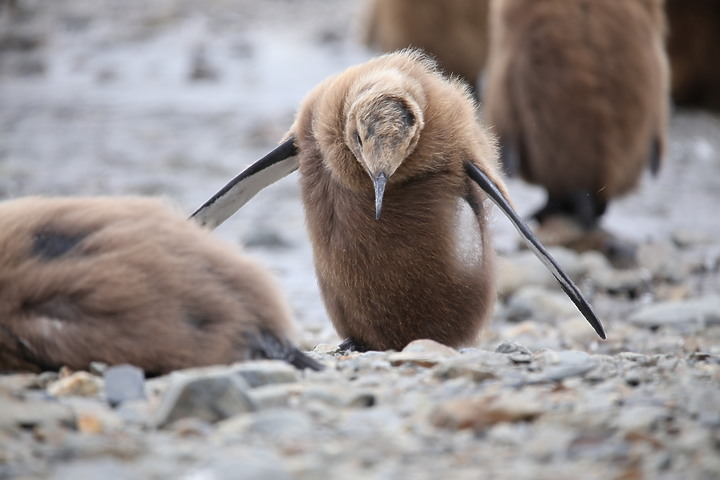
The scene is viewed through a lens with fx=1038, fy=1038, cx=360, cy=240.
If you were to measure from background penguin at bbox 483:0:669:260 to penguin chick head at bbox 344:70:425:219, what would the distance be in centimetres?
288

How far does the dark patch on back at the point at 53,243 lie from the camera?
2.32 meters

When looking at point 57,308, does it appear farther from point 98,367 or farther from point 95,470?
point 95,470

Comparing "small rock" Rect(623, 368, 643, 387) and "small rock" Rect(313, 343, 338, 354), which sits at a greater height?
"small rock" Rect(623, 368, 643, 387)

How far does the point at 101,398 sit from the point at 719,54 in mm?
8265

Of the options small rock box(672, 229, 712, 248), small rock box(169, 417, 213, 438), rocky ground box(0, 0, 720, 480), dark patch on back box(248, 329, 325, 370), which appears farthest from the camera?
small rock box(672, 229, 712, 248)

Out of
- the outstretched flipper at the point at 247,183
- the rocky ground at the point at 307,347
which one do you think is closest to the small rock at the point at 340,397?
the rocky ground at the point at 307,347

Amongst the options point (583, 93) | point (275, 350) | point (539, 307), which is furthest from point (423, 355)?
point (583, 93)

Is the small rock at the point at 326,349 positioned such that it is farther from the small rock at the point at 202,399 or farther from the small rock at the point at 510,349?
the small rock at the point at 202,399

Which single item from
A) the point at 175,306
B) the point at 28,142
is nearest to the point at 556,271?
the point at 175,306

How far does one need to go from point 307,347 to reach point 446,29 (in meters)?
5.78

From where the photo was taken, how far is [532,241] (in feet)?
10.4

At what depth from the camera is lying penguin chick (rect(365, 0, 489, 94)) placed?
30.4 ft

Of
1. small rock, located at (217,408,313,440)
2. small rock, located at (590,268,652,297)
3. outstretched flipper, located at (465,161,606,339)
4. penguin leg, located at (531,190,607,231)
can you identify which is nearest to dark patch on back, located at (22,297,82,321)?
small rock, located at (217,408,313,440)

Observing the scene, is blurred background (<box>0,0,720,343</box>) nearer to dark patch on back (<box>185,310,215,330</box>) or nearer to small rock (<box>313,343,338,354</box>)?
small rock (<box>313,343,338,354</box>)
